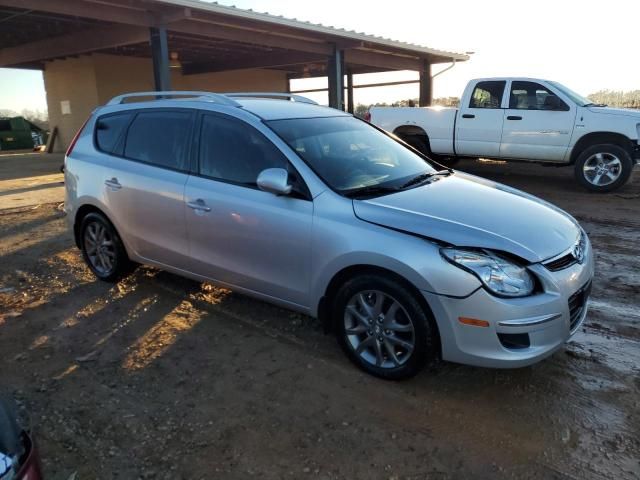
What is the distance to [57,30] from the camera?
15.1m

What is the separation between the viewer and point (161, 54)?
493 inches

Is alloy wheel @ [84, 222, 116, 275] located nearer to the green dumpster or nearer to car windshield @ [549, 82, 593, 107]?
car windshield @ [549, 82, 593, 107]

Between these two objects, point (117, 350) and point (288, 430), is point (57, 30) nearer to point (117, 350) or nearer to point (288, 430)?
point (117, 350)

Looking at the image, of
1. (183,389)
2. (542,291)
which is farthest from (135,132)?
(542,291)

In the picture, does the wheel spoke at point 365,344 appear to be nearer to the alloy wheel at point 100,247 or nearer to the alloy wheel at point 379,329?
the alloy wheel at point 379,329

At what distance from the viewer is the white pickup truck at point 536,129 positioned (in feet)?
29.6

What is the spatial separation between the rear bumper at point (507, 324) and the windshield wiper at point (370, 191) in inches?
33.6

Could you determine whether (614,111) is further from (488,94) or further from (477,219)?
(477,219)

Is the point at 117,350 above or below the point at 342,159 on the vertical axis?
below

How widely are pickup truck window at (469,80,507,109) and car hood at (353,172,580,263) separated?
6.86 m

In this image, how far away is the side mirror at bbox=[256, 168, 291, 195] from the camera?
3.42 meters

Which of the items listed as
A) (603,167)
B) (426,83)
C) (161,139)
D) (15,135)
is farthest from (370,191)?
(15,135)

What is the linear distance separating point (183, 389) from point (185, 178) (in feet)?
5.59

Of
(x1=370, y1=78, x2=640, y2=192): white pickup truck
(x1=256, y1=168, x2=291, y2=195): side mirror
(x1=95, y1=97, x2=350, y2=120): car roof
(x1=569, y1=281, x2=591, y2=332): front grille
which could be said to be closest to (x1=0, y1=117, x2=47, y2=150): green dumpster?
(x1=370, y1=78, x2=640, y2=192): white pickup truck
